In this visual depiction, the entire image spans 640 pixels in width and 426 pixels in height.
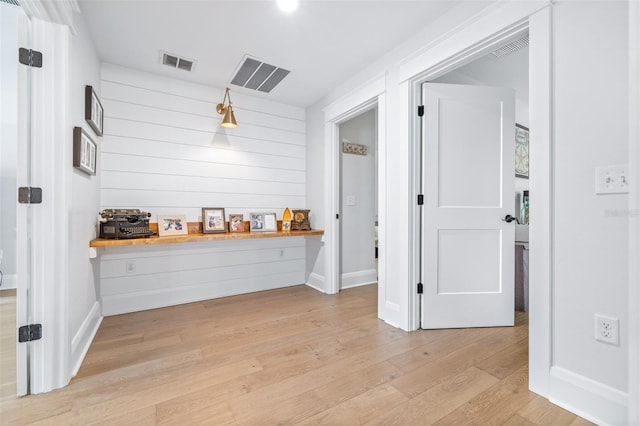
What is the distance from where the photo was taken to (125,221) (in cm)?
258

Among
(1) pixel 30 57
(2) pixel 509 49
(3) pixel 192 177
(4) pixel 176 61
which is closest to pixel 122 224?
(3) pixel 192 177

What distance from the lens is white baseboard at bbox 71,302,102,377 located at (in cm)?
183

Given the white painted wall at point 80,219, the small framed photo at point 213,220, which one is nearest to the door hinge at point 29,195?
the white painted wall at point 80,219

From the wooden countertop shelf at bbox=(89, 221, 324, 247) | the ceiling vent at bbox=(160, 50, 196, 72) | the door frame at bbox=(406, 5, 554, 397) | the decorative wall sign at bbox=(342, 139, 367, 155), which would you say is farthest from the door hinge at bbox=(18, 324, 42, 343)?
the decorative wall sign at bbox=(342, 139, 367, 155)

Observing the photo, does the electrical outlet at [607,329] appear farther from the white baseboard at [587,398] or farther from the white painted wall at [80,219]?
the white painted wall at [80,219]

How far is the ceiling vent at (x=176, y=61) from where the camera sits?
2686mm

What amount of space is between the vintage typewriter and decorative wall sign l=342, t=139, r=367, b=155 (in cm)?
241

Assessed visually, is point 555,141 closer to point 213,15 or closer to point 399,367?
point 399,367

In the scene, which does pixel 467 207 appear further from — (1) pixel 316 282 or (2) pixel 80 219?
(2) pixel 80 219

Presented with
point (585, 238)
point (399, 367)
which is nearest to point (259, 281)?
point (399, 367)

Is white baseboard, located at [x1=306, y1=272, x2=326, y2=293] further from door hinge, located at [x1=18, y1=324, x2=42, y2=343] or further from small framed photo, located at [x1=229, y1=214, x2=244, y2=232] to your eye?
door hinge, located at [x1=18, y1=324, x2=42, y2=343]

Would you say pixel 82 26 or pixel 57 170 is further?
pixel 82 26

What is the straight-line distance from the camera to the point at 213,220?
327 centimetres

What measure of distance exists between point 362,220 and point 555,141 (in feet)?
8.35
